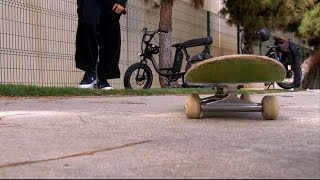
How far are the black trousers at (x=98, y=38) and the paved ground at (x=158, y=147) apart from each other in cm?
207

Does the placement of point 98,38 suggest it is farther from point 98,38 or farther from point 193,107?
point 193,107

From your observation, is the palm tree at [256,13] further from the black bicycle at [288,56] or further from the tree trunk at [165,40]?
the tree trunk at [165,40]

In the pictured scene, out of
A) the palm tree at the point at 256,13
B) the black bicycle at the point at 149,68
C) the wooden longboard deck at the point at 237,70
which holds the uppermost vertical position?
the palm tree at the point at 256,13

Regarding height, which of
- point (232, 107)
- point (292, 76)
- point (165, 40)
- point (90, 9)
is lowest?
point (232, 107)

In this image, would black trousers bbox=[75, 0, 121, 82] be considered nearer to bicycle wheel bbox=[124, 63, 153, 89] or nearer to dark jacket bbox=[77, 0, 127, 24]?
dark jacket bbox=[77, 0, 127, 24]

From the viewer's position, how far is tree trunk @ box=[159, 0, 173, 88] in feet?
31.1

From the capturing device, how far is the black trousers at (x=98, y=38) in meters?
4.58

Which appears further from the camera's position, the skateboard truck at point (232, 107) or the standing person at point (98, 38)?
the standing person at point (98, 38)

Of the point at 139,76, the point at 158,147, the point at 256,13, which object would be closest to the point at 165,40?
the point at 139,76

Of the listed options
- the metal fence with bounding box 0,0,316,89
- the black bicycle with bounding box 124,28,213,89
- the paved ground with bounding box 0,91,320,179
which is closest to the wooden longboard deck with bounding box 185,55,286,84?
the paved ground with bounding box 0,91,320,179

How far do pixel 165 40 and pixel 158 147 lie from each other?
7941 mm

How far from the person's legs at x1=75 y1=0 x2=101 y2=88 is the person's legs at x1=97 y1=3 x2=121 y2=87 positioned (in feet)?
0.52

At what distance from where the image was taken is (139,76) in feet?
24.5

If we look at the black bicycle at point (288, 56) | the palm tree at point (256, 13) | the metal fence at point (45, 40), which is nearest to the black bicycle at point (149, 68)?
the metal fence at point (45, 40)
